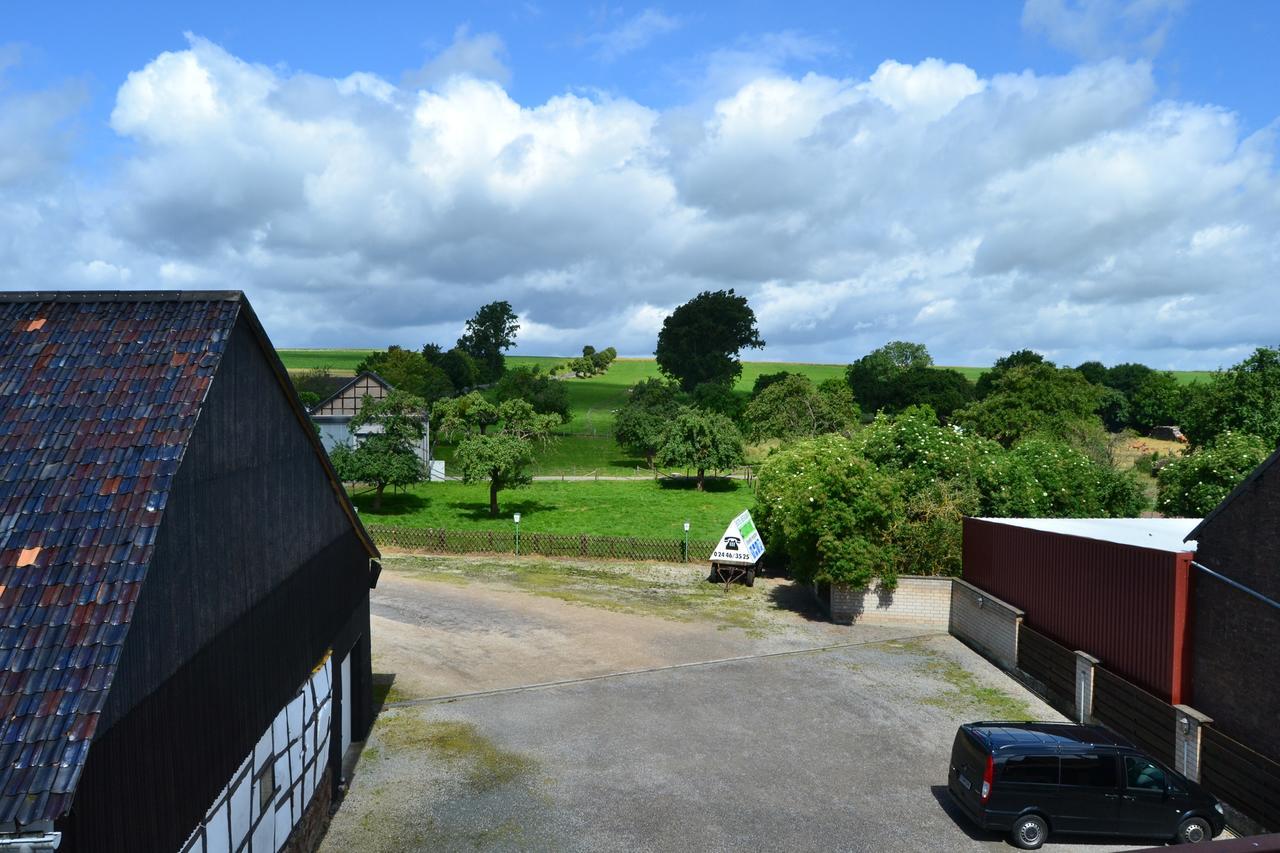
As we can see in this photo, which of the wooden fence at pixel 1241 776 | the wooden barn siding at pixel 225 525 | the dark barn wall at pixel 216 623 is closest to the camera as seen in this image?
the dark barn wall at pixel 216 623

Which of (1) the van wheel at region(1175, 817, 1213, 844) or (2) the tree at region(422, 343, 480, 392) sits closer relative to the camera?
(1) the van wheel at region(1175, 817, 1213, 844)

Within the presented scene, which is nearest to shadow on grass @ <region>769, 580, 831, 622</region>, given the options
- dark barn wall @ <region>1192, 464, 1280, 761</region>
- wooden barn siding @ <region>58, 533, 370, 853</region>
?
dark barn wall @ <region>1192, 464, 1280, 761</region>

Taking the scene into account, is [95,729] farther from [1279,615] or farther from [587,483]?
[587,483]

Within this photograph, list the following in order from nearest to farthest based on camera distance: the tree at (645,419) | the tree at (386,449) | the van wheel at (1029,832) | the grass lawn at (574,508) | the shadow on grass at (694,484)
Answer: the van wheel at (1029,832), the grass lawn at (574,508), the tree at (386,449), the shadow on grass at (694,484), the tree at (645,419)

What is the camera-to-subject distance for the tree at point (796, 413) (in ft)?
219

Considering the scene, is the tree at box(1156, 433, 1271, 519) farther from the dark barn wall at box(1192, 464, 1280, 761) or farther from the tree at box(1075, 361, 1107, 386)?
the tree at box(1075, 361, 1107, 386)

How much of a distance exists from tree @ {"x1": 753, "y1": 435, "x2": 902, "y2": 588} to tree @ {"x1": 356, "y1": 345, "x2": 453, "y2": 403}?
209 ft

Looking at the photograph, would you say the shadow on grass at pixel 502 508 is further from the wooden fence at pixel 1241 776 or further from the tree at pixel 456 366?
the tree at pixel 456 366

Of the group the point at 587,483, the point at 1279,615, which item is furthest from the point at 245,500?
the point at 587,483

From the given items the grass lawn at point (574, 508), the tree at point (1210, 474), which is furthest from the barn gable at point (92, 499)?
the grass lawn at point (574, 508)

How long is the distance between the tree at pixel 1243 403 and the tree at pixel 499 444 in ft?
97.3

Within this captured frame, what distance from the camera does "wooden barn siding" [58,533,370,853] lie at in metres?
6.18

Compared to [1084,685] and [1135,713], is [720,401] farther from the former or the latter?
[1135,713]

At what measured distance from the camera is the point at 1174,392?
9094cm
